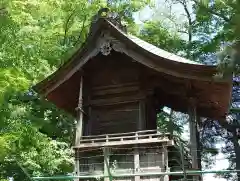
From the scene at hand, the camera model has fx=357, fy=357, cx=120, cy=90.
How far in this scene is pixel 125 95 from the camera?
35.5 ft

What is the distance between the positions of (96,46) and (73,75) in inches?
47.0

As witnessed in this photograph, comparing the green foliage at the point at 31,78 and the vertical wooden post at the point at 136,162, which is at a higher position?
the green foliage at the point at 31,78

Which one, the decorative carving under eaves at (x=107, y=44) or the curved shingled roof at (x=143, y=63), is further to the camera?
the decorative carving under eaves at (x=107, y=44)

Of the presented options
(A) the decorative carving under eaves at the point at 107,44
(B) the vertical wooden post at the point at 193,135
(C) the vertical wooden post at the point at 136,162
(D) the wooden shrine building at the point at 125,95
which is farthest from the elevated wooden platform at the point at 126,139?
(A) the decorative carving under eaves at the point at 107,44

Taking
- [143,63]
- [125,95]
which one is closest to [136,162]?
[125,95]

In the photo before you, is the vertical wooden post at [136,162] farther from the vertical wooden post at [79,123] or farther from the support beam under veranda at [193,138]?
the vertical wooden post at [79,123]

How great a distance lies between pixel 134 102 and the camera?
35.1 ft

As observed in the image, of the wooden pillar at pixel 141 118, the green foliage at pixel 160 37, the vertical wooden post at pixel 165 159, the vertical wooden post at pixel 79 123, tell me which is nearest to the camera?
the vertical wooden post at pixel 165 159

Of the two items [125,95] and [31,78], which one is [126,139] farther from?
[31,78]

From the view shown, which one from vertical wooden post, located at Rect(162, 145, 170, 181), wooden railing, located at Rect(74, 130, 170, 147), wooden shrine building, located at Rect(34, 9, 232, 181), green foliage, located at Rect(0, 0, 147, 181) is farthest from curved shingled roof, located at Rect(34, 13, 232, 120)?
vertical wooden post, located at Rect(162, 145, 170, 181)

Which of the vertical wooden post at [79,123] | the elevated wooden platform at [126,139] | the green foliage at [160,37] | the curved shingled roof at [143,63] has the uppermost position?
the green foliage at [160,37]

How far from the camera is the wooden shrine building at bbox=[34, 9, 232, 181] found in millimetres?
9367

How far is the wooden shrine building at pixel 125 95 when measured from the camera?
9.37 meters

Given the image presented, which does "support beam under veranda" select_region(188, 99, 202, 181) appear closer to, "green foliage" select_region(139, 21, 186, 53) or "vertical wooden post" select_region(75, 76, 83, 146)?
"vertical wooden post" select_region(75, 76, 83, 146)
